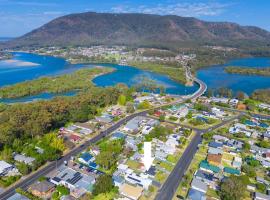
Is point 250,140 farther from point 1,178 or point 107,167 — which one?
point 1,178

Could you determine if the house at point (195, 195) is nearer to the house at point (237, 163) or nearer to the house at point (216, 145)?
the house at point (237, 163)

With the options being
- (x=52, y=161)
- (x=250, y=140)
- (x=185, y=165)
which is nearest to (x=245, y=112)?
(x=250, y=140)

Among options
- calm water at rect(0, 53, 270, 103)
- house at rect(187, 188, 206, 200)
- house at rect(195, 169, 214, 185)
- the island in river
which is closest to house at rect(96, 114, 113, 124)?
house at rect(195, 169, 214, 185)

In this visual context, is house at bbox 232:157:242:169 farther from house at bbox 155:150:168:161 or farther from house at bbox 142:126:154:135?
house at bbox 142:126:154:135

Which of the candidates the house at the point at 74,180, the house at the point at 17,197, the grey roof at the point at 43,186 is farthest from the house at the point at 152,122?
the house at the point at 17,197

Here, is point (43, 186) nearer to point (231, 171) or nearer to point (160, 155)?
point (160, 155)
